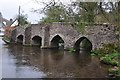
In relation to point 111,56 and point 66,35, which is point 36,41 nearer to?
point 66,35

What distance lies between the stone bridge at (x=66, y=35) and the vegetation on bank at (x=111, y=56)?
825mm

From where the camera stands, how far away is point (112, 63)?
16.5 metres

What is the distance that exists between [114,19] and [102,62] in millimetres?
6473

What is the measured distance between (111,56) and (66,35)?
860 centimetres

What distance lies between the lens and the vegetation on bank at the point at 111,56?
1445 centimetres

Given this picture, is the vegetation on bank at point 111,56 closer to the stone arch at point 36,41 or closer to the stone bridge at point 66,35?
the stone bridge at point 66,35

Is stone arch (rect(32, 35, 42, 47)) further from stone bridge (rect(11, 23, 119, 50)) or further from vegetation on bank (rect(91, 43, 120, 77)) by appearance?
vegetation on bank (rect(91, 43, 120, 77))

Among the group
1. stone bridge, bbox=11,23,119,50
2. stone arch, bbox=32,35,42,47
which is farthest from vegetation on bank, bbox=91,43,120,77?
stone arch, bbox=32,35,42,47

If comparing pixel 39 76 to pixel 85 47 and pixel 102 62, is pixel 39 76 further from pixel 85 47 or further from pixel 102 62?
pixel 85 47

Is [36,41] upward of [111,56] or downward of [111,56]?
upward

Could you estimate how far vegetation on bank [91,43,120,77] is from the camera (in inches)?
569

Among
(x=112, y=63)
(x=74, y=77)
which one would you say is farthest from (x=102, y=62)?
(x=74, y=77)

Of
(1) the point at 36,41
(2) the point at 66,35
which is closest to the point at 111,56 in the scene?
(2) the point at 66,35

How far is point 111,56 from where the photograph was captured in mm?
18516
